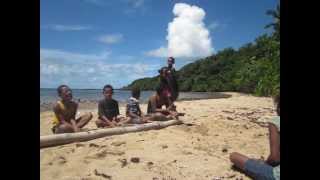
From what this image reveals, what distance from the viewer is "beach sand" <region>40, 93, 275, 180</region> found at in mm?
3336

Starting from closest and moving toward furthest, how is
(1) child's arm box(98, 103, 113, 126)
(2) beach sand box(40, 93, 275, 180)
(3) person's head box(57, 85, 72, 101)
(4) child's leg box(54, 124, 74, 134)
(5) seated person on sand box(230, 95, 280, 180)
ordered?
(5) seated person on sand box(230, 95, 280, 180)
(2) beach sand box(40, 93, 275, 180)
(4) child's leg box(54, 124, 74, 134)
(3) person's head box(57, 85, 72, 101)
(1) child's arm box(98, 103, 113, 126)

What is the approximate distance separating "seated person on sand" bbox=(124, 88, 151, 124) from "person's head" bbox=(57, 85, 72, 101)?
0.86 m

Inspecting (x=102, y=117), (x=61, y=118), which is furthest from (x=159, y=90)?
(x=61, y=118)

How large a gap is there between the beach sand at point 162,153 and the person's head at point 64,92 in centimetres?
60

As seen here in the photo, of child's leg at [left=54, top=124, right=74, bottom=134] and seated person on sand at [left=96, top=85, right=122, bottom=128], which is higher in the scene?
seated person on sand at [left=96, top=85, right=122, bottom=128]

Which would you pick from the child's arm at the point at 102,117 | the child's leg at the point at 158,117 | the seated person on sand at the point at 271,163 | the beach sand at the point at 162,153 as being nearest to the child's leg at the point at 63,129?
the beach sand at the point at 162,153

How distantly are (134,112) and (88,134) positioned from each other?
4.21 ft

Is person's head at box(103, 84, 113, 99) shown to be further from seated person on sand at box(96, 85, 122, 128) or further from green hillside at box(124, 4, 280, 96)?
green hillside at box(124, 4, 280, 96)

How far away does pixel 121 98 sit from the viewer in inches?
375

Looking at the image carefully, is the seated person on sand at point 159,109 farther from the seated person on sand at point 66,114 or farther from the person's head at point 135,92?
the seated person on sand at point 66,114

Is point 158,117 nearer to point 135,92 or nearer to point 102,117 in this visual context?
point 135,92

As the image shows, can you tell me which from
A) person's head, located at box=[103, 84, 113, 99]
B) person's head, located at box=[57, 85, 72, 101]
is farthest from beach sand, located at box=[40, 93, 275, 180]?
person's head, located at box=[103, 84, 113, 99]

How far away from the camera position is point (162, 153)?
385 cm
